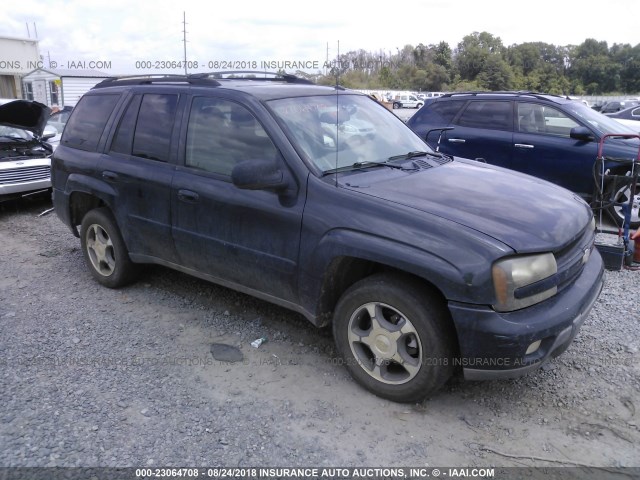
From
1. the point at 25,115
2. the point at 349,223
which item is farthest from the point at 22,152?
the point at 349,223

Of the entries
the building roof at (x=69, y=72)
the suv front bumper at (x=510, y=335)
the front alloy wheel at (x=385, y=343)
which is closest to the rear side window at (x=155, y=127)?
the front alloy wheel at (x=385, y=343)

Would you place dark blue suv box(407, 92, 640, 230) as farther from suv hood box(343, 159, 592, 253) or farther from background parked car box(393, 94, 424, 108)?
background parked car box(393, 94, 424, 108)

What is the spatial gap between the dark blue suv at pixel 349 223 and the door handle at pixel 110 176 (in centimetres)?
1

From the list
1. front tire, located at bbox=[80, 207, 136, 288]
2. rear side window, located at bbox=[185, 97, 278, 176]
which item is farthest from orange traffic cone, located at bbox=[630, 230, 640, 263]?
front tire, located at bbox=[80, 207, 136, 288]

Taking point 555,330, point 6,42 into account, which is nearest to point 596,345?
point 555,330

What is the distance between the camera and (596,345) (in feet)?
12.9

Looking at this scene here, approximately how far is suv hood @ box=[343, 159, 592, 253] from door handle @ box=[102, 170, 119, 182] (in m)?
2.20

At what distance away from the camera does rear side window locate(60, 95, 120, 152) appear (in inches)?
193

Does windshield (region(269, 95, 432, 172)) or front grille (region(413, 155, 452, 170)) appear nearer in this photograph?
windshield (region(269, 95, 432, 172))

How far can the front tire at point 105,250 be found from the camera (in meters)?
4.85

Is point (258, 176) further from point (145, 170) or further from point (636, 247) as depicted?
point (636, 247)

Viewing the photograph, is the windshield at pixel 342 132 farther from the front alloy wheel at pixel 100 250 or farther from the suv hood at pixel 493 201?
the front alloy wheel at pixel 100 250

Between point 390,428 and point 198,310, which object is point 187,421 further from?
point 198,310

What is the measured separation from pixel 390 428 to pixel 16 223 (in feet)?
22.8
